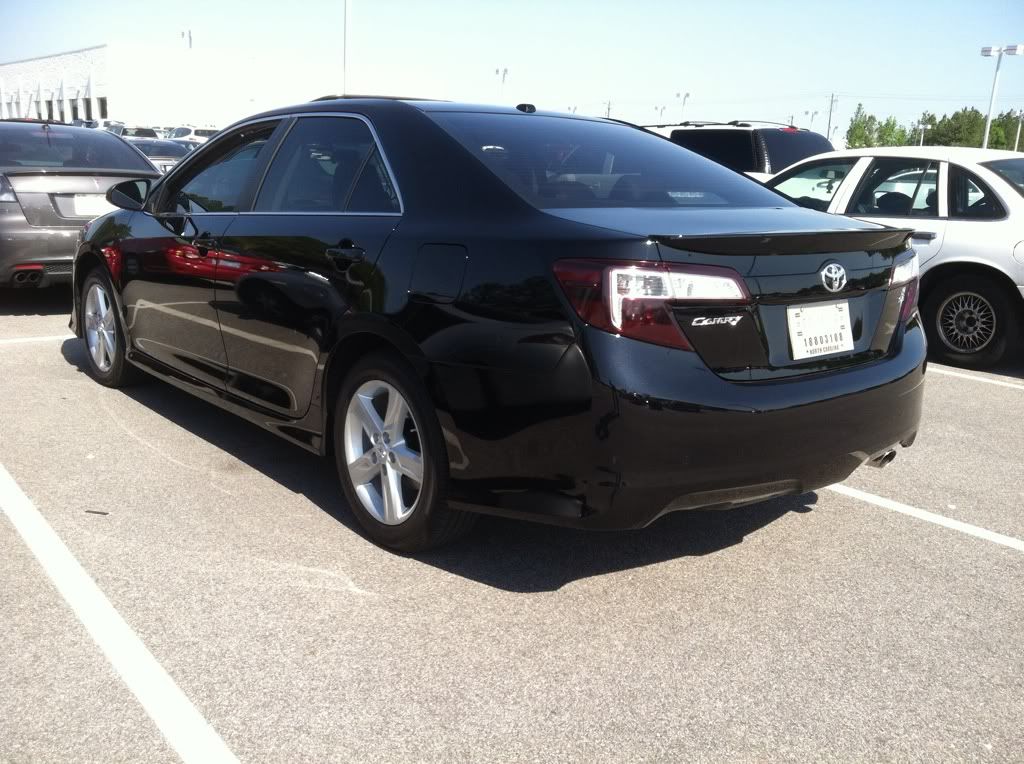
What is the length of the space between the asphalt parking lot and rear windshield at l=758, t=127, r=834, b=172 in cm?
837

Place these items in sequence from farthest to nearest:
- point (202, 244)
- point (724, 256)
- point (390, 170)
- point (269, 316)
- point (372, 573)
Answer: point (202, 244)
point (269, 316)
point (390, 170)
point (372, 573)
point (724, 256)

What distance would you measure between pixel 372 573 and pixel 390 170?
146 centimetres

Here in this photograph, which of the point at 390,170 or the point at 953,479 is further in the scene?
the point at 953,479

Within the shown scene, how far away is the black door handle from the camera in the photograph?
374 cm

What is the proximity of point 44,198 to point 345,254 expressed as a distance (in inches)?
216

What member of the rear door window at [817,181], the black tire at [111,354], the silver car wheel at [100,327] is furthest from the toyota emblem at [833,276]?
the rear door window at [817,181]

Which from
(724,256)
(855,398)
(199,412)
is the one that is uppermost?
(724,256)

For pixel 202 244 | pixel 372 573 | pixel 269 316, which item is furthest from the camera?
pixel 202 244

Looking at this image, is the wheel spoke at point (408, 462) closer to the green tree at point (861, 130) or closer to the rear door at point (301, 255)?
the rear door at point (301, 255)

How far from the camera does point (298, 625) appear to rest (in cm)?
322

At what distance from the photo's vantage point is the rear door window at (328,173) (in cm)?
391

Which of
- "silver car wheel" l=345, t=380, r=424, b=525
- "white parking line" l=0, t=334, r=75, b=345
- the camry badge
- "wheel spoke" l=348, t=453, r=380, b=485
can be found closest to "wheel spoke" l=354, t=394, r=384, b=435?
"silver car wheel" l=345, t=380, r=424, b=525

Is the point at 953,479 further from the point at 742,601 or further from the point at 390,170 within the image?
the point at 390,170

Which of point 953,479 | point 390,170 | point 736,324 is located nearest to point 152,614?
point 390,170
